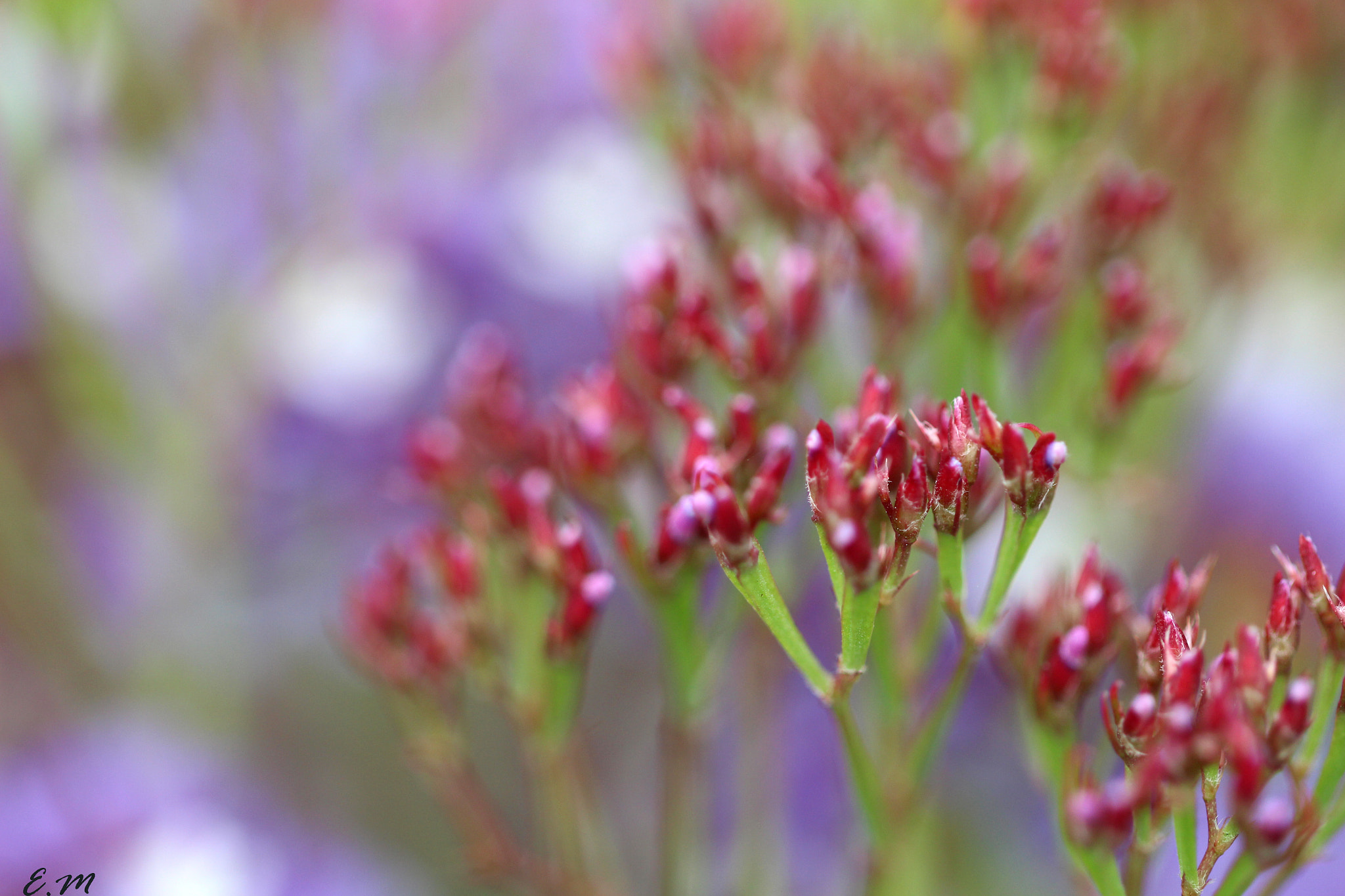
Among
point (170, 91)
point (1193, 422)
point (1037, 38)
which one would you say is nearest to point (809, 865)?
point (1193, 422)

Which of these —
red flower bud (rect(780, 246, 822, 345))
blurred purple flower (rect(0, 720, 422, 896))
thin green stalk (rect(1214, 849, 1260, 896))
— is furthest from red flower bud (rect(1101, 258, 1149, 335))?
blurred purple flower (rect(0, 720, 422, 896))

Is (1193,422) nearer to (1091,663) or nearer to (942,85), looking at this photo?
(942,85)

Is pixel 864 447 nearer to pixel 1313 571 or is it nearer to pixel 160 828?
pixel 1313 571
